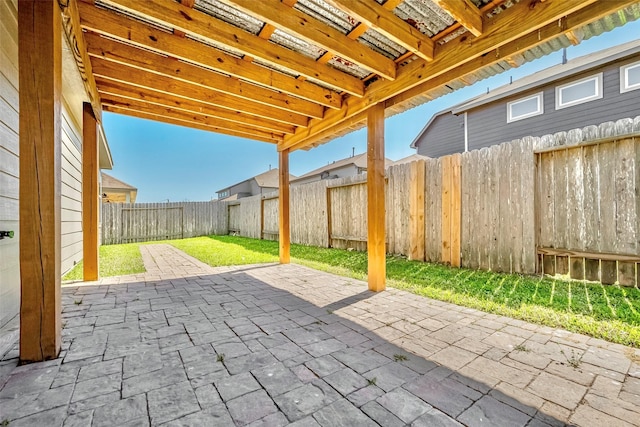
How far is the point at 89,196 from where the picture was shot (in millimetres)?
4043

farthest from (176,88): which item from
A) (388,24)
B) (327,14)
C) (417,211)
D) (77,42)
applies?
(417,211)

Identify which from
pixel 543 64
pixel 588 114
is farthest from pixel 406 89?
pixel 543 64

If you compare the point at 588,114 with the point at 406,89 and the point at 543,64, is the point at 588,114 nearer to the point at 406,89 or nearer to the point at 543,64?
the point at 543,64

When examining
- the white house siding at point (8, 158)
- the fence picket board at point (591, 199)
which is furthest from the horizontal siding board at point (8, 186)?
the fence picket board at point (591, 199)

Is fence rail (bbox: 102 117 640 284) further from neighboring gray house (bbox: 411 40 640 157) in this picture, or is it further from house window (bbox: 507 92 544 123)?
house window (bbox: 507 92 544 123)

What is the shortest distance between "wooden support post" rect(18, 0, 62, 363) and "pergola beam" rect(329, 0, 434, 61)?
1.92 metres

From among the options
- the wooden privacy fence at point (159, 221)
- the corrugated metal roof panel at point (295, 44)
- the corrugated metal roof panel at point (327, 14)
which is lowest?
the wooden privacy fence at point (159, 221)

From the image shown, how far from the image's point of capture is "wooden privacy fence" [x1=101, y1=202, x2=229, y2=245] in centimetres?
1035

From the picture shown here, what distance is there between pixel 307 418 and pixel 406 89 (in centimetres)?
312

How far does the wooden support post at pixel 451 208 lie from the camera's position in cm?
448

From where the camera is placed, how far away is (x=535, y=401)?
142cm

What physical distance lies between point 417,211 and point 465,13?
10.9 feet

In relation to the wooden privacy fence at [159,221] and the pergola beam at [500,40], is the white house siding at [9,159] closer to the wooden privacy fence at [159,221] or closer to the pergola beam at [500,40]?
the pergola beam at [500,40]

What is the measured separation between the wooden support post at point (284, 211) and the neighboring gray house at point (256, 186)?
16638mm
